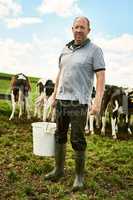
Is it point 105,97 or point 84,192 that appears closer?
point 84,192

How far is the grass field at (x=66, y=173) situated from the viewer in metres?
7.05

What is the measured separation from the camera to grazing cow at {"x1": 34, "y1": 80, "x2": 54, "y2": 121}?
15.9m

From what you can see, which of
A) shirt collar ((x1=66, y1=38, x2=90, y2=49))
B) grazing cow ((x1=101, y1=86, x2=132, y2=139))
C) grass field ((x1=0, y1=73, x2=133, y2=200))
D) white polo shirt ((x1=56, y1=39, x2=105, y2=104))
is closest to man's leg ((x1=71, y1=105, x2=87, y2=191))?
white polo shirt ((x1=56, y1=39, x2=105, y2=104))

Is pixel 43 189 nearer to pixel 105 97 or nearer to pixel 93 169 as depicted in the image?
pixel 93 169

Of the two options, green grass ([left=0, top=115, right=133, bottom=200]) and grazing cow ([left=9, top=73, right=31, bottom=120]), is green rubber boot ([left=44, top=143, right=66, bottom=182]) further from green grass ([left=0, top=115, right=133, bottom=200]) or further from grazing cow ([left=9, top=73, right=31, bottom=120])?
grazing cow ([left=9, top=73, right=31, bottom=120])

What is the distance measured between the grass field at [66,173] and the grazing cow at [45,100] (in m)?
3.71

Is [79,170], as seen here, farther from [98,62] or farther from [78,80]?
[98,62]

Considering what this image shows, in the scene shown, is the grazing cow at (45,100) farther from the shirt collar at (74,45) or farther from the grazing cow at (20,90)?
the shirt collar at (74,45)

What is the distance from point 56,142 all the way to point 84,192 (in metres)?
0.83

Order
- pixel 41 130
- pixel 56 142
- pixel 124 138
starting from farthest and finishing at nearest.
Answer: pixel 124 138 → pixel 41 130 → pixel 56 142

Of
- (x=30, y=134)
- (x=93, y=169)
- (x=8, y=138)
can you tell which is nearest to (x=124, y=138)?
(x=30, y=134)

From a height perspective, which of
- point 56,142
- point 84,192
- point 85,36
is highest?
point 85,36

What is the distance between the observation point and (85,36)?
7016mm

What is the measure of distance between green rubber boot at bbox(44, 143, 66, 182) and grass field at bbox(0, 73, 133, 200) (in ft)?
0.29
